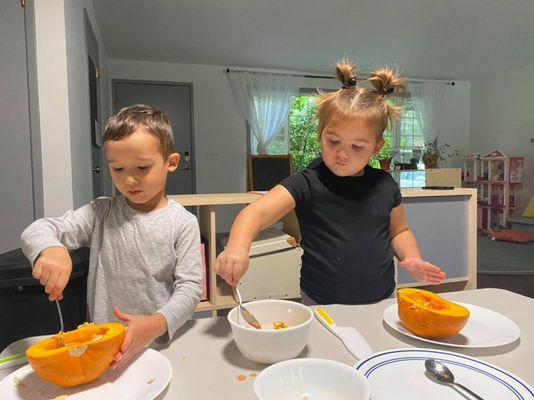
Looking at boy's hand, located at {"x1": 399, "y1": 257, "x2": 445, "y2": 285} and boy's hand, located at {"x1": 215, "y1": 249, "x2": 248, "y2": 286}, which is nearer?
boy's hand, located at {"x1": 215, "y1": 249, "x2": 248, "y2": 286}

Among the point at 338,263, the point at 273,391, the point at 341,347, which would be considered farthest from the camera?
the point at 338,263

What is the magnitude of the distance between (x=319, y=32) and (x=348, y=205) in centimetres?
357

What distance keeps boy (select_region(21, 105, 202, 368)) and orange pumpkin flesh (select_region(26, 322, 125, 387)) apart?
0.72ft

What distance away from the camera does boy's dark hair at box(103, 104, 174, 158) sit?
763 millimetres

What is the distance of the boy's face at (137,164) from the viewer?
0.75 metres

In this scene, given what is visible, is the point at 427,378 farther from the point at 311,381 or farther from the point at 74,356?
the point at 74,356

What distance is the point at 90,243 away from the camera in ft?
2.84

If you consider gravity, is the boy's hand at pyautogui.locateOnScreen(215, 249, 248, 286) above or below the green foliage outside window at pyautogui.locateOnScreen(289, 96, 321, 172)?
below

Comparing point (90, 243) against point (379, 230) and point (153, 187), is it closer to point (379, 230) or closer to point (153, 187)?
point (153, 187)

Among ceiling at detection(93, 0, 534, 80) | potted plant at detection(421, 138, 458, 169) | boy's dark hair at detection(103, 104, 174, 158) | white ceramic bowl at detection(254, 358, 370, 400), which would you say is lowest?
white ceramic bowl at detection(254, 358, 370, 400)

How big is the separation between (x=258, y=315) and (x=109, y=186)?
4408mm

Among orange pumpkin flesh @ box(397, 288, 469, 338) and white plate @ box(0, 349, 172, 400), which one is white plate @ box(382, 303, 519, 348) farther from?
white plate @ box(0, 349, 172, 400)

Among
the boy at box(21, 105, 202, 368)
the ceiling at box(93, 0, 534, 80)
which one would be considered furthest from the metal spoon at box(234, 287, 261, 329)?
the ceiling at box(93, 0, 534, 80)

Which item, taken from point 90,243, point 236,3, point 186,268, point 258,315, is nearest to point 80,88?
point 236,3
